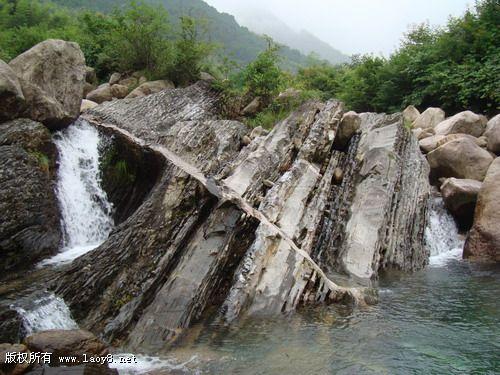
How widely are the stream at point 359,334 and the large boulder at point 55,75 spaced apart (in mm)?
3195

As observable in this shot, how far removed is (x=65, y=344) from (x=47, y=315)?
159 centimetres

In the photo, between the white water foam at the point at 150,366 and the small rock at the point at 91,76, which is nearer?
the white water foam at the point at 150,366

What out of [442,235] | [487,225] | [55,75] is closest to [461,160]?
[442,235]

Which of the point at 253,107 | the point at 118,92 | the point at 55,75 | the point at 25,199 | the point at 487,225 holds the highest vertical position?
the point at 253,107

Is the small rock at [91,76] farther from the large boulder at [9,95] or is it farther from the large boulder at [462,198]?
the large boulder at [462,198]

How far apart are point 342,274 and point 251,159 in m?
3.70

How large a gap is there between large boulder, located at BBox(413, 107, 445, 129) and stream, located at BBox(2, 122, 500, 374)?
8692 millimetres

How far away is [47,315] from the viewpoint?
244 inches

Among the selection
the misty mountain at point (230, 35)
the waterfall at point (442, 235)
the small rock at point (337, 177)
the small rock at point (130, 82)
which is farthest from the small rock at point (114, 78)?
the misty mountain at point (230, 35)

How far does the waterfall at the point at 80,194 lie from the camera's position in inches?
373

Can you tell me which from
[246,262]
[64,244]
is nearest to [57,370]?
[246,262]

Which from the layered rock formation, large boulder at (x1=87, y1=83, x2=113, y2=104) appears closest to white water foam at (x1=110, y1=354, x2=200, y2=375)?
the layered rock formation

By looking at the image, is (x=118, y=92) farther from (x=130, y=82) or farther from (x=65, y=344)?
(x=65, y=344)

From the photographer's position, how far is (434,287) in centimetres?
861
